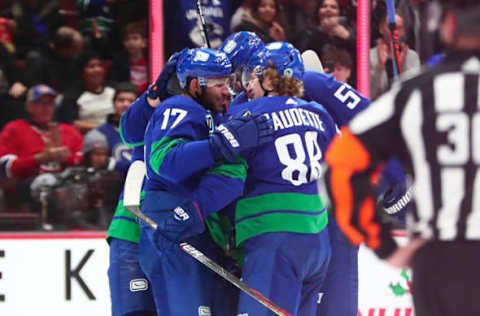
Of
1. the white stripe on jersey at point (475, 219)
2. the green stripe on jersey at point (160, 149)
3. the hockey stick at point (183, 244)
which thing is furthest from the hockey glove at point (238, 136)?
the white stripe on jersey at point (475, 219)

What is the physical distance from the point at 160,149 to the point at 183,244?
1.16 ft

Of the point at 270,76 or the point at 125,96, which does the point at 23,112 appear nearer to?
the point at 125,96

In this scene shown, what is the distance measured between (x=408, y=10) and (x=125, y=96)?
186 centimetres

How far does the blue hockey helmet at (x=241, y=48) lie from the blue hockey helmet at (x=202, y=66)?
0.91 ft

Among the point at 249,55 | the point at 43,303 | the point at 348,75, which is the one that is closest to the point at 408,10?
the point at 348,75

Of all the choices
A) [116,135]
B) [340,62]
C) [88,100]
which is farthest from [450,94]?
[88,100]

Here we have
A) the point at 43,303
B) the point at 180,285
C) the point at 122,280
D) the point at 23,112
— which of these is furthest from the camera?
the point at 23,112

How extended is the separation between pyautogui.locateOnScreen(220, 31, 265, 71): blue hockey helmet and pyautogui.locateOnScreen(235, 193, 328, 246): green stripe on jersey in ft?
2.10

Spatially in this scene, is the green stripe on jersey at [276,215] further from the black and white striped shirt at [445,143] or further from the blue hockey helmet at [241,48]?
the black and white striped shirt at [445,143]

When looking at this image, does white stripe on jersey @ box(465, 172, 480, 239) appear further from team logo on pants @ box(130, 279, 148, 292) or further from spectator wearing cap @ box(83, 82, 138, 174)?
spectator wearing cap @ box(83, 82, 138, 174)

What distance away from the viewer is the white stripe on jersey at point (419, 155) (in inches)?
83.0

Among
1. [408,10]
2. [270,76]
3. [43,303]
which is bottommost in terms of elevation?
[43,303]

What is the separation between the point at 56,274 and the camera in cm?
484

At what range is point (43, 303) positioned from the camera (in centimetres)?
483
